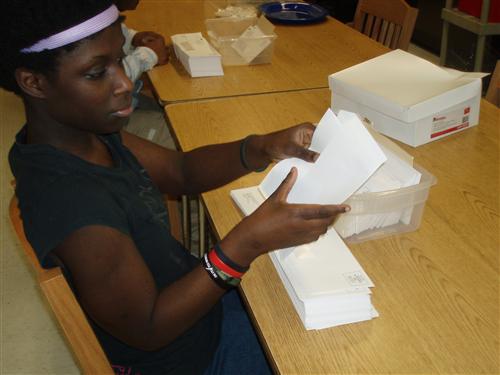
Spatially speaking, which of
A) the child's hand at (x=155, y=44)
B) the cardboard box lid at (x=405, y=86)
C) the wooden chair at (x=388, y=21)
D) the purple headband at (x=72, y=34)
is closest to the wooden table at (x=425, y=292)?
the cardboard box lid at (x=405, y=86)

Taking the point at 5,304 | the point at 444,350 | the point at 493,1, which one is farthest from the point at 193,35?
the point at 493,1

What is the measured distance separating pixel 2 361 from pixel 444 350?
1.54m

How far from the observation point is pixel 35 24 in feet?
2.30

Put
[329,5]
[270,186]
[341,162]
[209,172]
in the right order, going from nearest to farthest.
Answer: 1. [341,162]
2. [270,186]
3. [209,172]
4. [329,5]

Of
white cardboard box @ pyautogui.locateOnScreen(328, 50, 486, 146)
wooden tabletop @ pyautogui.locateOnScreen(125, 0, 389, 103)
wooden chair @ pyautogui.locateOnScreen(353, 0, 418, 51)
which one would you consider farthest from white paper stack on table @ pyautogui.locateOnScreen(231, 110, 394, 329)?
wooden chair @ pyautogui.locateOnScreen(353, 0, 418, 51)

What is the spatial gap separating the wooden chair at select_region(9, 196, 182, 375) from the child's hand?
45.0 inches

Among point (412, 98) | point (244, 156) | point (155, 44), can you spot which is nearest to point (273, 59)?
point (155, 44)

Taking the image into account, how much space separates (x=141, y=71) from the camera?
1.79m

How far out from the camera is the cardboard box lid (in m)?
1.25

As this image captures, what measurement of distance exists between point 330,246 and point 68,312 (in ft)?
1.53

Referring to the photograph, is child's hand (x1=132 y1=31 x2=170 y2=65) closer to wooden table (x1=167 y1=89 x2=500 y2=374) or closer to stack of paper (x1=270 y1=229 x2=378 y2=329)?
wooden table (x1=167 y1=89 x2=500 y2=374)

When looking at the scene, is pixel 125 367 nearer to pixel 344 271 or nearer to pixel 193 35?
pixel 344 271

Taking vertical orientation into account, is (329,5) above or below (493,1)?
below

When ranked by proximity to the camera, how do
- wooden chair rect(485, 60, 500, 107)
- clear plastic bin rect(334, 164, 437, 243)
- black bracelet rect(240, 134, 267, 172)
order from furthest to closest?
wooden chair rect(485, 60, 500, 107) < black bracelet rect(240, 134, 267, 172) < clear plastic bin rect(334, 164, 437, 243)
